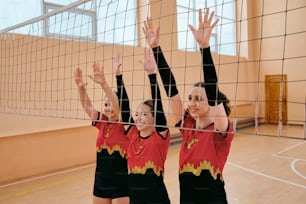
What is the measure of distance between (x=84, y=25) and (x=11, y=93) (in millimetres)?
1449

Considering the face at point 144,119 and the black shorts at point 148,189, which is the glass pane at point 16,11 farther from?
the black shorts at point 148,189

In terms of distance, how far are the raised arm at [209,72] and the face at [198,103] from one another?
7 centimetres

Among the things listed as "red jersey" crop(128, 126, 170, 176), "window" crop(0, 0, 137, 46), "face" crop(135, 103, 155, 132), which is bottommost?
"red jersey" crop(128, 126, 170, 176)

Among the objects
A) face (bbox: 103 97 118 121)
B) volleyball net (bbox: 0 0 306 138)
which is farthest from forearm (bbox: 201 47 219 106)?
volleyball net (bbox: 0 0 306 138)

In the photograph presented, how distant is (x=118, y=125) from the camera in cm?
187

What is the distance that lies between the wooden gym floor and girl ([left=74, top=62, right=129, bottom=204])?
1249 millimetres

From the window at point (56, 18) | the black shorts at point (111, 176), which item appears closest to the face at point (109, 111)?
the black shorts at point (111, 176)

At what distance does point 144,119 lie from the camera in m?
1.64

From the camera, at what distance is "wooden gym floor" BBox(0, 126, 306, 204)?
3.00 meters

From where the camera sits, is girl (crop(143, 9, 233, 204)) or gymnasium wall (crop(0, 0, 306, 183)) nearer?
girl (crop(143, 9, 233, 204))

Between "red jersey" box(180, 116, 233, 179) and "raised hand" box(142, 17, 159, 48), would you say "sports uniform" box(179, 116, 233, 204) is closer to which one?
"red jersey" box(180, 116, 233, 179)

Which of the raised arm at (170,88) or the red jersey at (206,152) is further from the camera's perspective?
the raised arm at (170,88)

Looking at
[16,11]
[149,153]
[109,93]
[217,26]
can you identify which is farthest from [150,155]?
[217,26]

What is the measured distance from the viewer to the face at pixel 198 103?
1.40 m
